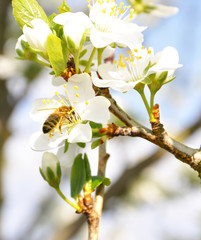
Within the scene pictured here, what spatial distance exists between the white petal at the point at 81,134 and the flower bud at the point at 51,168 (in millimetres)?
151

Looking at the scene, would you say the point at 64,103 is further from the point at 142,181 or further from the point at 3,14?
the point at 142,181

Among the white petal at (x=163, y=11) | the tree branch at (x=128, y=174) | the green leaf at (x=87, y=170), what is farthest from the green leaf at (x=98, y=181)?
the tree branch at (x=128, y=174)

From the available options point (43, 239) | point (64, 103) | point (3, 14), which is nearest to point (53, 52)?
point (64, 103)

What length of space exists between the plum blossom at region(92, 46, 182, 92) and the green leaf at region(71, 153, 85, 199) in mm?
166

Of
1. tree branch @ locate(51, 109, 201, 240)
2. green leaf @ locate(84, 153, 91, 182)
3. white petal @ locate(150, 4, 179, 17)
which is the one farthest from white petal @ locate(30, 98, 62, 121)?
tree branch @ locate(51, 109, 201, 240)

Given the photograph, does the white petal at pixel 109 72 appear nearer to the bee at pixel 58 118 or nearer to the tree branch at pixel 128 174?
the bee at pixel 58 118

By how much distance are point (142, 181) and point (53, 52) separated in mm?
2161

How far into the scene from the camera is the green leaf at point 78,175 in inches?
28.0

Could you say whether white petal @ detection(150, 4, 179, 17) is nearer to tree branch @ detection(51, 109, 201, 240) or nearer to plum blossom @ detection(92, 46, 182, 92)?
plum blossom @ detection(92, 46, 182, 92)

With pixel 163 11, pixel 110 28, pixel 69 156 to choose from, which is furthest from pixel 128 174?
pixel 110 28

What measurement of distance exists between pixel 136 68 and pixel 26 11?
0.21m

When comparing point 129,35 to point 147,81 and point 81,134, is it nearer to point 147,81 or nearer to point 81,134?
point 147,81

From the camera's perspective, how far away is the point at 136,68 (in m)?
0.69

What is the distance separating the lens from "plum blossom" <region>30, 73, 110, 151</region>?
624 millimetres
